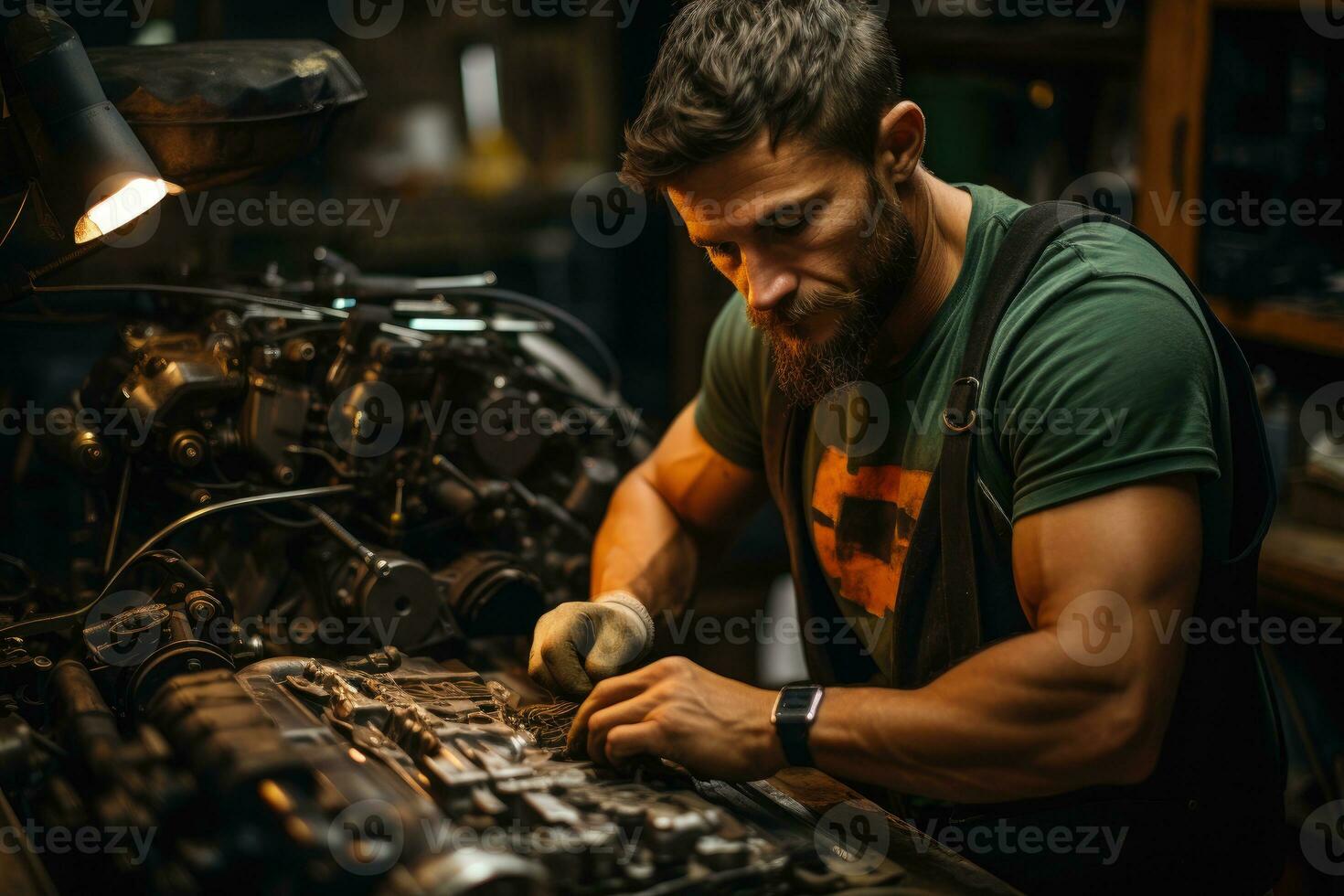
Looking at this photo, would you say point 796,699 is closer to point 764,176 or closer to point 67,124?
point 764,176

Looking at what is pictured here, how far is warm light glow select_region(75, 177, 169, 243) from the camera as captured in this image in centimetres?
148

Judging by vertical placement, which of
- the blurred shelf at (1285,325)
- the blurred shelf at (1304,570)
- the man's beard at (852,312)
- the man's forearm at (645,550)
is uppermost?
the man's beard at (852,312)

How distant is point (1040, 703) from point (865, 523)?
18.3 inches

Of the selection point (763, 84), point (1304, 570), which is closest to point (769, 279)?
point (763, 84)

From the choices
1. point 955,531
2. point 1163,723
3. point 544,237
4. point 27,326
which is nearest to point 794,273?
point 955,531

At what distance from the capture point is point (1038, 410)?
1.32m

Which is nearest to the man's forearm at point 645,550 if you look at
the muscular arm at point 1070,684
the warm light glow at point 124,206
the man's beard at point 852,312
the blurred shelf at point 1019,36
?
the man's beard at point 852,312

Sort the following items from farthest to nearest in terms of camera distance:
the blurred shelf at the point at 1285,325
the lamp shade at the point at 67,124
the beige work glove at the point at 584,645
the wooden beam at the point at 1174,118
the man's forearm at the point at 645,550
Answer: the wooden beam at the point at 1174,118
the blurred shelf at the point at 1285,325
the man's forearm at the point at 645,550
the beige work glove at the point at 584,645
the lamp shade at the point at 67,124

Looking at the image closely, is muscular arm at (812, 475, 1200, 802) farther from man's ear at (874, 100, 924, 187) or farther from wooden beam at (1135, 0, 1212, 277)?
wooden beam at (1135, 0, 1212, 277)

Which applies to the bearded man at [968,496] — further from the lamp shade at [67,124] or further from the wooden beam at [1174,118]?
the wooden beam at [1174,118]

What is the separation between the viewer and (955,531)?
143 centimetres

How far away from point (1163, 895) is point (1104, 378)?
660 millimetres

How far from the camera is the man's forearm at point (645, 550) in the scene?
6.12ft

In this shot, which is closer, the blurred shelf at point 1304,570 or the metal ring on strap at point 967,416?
the metal ring on strap at point 967,416
